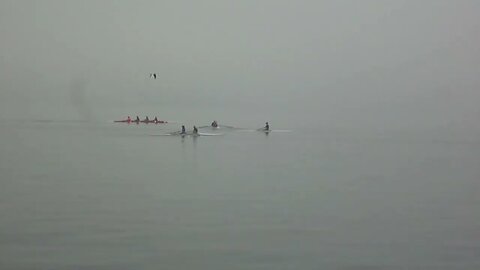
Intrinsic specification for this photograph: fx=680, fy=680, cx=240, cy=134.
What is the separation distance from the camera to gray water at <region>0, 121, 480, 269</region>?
26.9 feet

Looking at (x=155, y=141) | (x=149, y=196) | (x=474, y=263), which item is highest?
(x=155, y=141)

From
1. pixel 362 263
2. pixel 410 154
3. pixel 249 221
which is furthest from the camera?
pixel 410 154

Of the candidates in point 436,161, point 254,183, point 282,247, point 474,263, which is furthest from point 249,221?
point 436,161

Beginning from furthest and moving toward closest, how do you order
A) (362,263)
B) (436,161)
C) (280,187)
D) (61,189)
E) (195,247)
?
(436,161) → (280,187) → (61,189) → (195,247) → (362,263)

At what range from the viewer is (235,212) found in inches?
441

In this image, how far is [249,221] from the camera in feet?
33.9

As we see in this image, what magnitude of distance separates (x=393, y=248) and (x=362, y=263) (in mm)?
938

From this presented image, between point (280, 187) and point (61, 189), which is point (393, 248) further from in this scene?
point (61, 189)

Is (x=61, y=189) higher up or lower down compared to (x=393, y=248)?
higher up

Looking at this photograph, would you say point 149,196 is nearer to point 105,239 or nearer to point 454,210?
point 105,239

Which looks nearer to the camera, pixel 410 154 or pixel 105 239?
pixel 105 239

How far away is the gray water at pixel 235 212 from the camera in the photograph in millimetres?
8195

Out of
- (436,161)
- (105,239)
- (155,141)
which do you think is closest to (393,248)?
(105,239)

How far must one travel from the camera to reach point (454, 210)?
1213 cm
